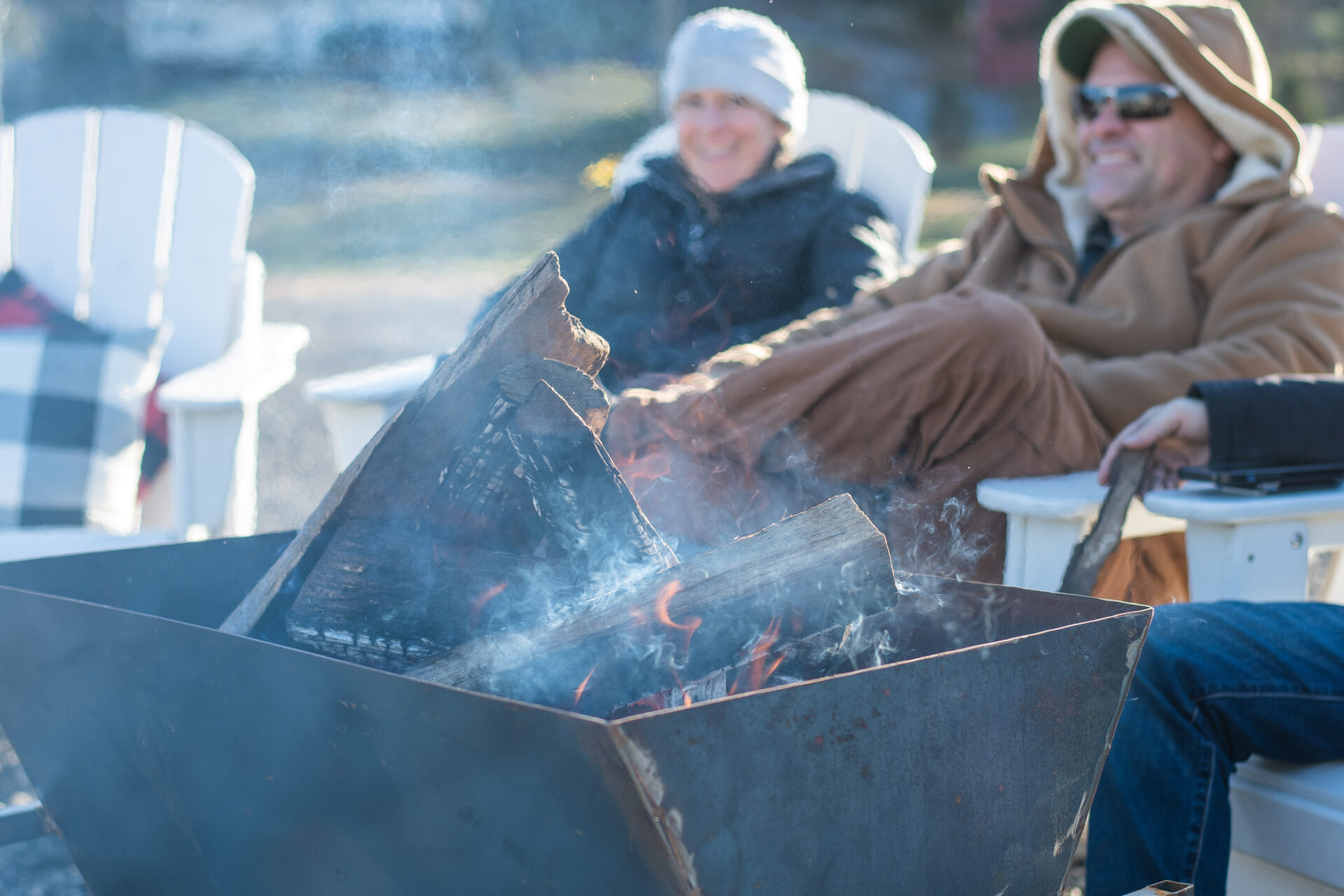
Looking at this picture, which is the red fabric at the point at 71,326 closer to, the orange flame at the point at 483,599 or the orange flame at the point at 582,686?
the orange flame at the point at 483,599

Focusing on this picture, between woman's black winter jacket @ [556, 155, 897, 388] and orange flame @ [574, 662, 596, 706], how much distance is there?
153 cm

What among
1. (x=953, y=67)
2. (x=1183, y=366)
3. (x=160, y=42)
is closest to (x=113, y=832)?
(x=1183, y=366)

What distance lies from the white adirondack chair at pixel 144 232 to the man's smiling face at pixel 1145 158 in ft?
5.52

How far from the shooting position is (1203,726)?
1.20m

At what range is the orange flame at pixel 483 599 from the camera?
3.66 feet

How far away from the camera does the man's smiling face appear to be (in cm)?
217

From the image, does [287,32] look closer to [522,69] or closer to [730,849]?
[522,69]

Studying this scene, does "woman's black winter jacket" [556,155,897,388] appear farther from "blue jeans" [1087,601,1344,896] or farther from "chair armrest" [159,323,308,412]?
"blue jeans" [1087,601,1344,896]

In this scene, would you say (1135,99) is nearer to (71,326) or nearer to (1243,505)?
(1243,505)

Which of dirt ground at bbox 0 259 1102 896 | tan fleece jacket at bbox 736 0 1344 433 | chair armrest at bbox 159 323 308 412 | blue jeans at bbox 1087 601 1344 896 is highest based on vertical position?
tan fleece jacket at bbox 736 0 1344 433

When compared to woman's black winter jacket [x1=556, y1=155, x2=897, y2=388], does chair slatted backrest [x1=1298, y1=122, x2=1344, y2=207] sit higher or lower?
higher

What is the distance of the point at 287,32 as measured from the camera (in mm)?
11406

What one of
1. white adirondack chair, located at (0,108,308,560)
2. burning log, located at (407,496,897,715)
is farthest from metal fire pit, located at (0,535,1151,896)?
white adirondack chair, located at (0,108,308,560)

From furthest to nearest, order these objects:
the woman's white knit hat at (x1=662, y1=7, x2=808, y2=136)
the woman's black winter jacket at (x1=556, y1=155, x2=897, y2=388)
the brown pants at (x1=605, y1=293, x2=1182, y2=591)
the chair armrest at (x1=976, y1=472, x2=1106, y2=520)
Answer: the woman's white knit hat at (x1=662, y1=7, x2=808, y2=136)
the woman's black winter jacket at (x1=556, y1=155, x2=897, y2=388)
the brown pants at (x1=605, y1=293, x2=1182, y2=591)
the chair armrest at (x1=976, y1=472, x2=1106, y2=520)
